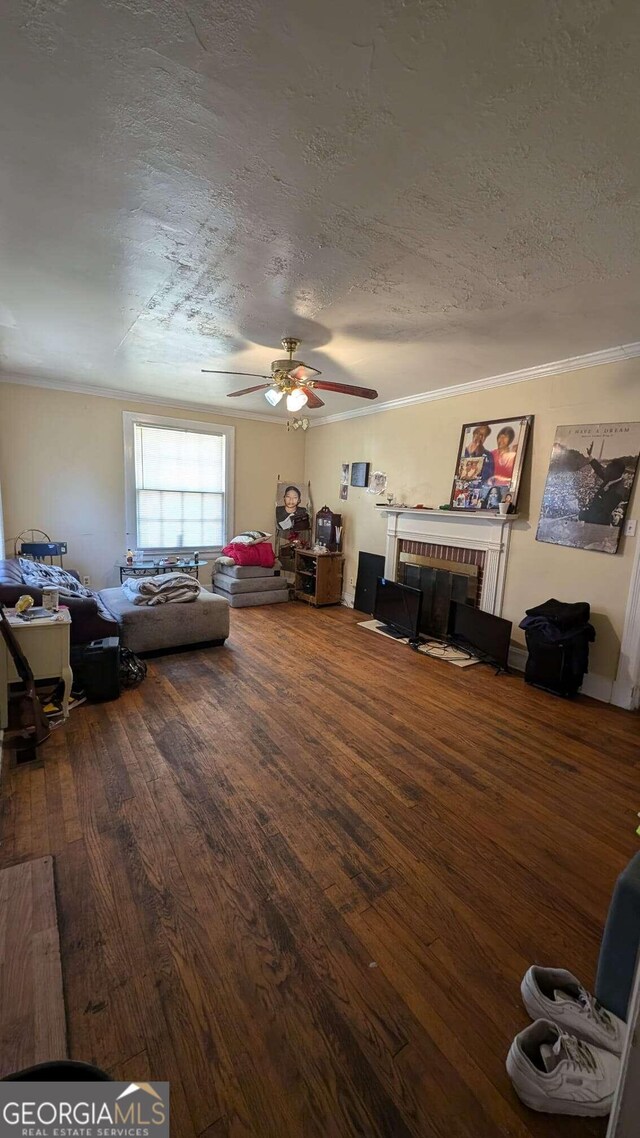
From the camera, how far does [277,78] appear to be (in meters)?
1.23

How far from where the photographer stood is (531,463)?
12.5 ft

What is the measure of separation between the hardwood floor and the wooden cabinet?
291 centimetres

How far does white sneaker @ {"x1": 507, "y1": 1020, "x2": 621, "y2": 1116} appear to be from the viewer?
40.6 inches

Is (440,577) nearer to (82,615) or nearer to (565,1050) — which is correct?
(82,615)

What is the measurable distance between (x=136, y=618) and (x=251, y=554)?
2233 mm

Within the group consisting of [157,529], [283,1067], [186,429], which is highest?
[186,429]

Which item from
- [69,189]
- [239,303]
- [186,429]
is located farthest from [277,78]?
[186,429]

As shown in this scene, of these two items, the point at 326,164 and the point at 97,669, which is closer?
the point at 326,164

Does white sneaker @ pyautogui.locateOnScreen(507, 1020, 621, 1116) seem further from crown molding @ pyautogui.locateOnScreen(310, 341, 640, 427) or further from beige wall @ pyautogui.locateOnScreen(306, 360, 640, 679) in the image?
crown molding @ pyautogui.locateOnScreen(310, 341, 640, 427)

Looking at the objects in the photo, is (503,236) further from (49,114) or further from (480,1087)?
(480,1087)

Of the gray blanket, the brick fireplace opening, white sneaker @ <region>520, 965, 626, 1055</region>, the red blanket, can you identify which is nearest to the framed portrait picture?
the brick fireplace opening

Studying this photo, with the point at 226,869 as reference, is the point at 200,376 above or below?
above

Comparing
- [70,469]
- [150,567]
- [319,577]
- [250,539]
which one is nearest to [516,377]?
[319,577]

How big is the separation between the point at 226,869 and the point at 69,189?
2.85 meters
